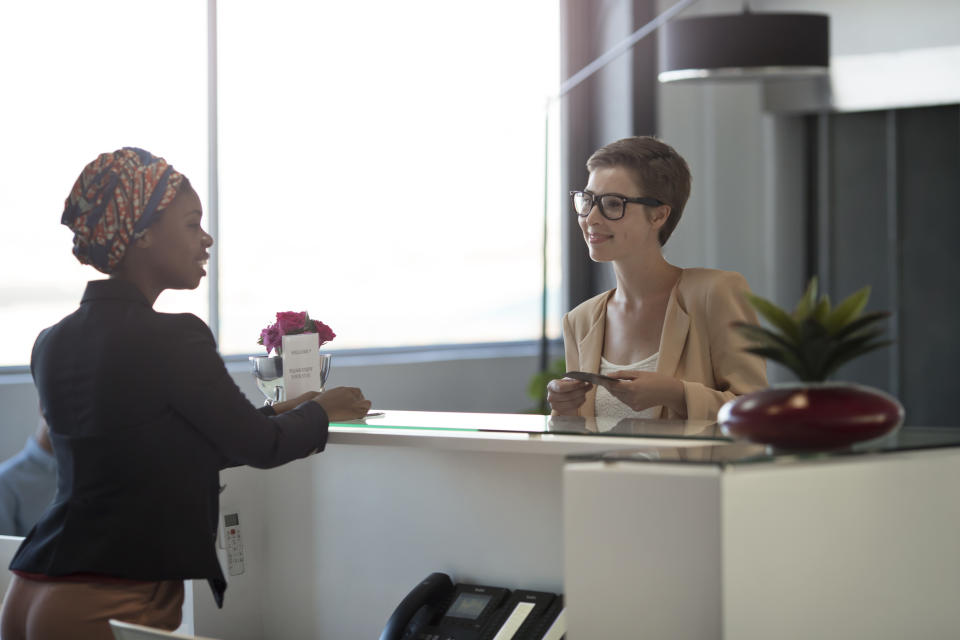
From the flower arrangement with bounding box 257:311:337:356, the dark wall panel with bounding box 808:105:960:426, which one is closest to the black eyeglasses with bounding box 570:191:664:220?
the flower arrangement with bounding box 257:311:337:356

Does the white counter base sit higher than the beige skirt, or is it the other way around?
the white counter base

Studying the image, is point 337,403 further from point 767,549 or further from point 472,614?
point 767,549

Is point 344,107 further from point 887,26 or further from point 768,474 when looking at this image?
point 768,474

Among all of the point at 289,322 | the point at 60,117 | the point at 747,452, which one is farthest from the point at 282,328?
the point at 60,117

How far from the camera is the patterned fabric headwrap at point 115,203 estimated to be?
7.13 ft

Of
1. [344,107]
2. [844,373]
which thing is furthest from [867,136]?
[344,107]

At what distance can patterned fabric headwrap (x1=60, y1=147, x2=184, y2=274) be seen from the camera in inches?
85.6

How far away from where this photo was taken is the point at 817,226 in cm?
820

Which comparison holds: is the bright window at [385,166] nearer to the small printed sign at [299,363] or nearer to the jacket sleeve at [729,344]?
the small printed sign at [299,363]

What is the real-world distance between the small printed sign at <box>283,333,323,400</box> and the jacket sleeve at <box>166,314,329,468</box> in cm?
48

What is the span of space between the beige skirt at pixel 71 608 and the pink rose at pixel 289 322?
0.78m

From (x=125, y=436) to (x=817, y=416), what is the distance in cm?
121

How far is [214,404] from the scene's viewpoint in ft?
6.84

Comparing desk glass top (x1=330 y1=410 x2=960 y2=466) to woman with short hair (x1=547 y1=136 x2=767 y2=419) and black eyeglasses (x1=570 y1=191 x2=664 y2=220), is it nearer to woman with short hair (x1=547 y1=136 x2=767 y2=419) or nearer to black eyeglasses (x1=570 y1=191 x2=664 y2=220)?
woman with short hair (x1=547 y1=136 x2=767 y2=419)
